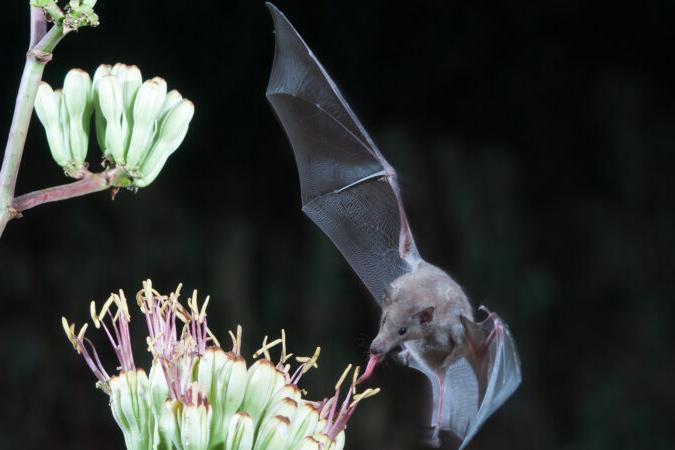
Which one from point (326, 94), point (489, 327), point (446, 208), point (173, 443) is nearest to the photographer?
point (173, 443)

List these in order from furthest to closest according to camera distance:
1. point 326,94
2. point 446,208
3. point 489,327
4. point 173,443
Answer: point 446,208, point 326,94, point 489,327, point 173,443

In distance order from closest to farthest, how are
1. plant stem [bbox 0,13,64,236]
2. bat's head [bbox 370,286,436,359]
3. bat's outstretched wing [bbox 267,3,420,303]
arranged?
plant stem [bbox 0,13,64,236] → bat's head [bbox 370,286,436,359] → bat's outstretched wing [bbox 267,3,420,303]

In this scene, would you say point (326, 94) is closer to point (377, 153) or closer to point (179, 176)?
point (377, 153)

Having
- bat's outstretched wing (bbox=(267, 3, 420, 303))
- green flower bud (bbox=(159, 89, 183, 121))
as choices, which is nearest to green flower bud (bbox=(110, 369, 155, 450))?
green flower bud (bbox=(159, 89, 183, 121))

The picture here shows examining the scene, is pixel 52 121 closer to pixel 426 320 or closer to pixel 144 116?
pixel 144 116

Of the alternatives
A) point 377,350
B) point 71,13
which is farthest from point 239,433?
point 71,13

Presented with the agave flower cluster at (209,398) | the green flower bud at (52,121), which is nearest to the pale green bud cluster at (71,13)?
the green flower bud at (52,121)

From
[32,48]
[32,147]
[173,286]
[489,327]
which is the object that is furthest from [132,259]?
[32,48]

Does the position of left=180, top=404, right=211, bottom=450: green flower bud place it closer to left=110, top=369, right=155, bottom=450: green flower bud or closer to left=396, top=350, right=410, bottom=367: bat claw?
left=110, top=369, right=155, bottom=450: green flower bud
